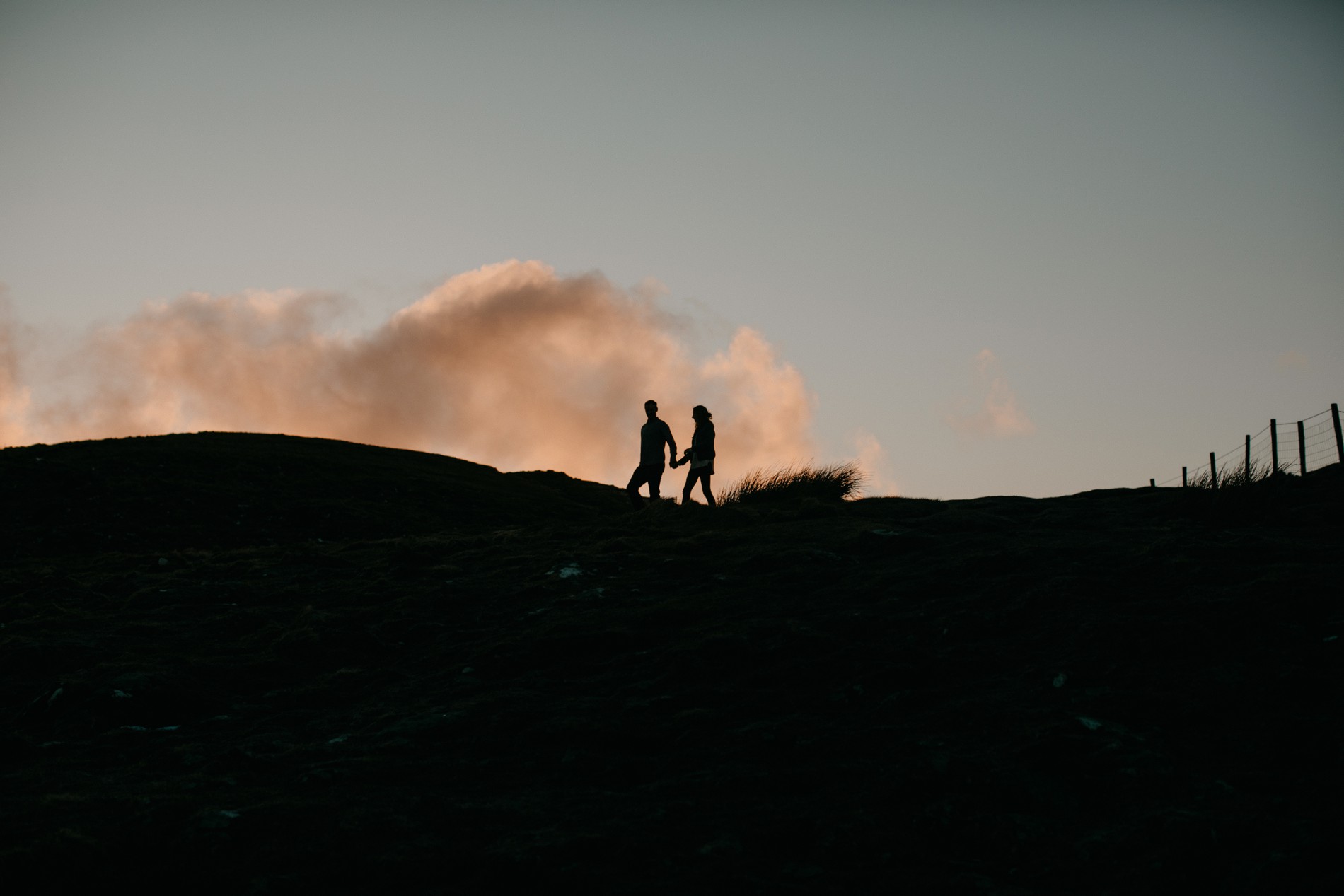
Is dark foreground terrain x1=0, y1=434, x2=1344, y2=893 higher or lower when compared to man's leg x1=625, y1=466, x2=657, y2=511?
lower

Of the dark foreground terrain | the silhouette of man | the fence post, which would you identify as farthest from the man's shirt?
the fence post

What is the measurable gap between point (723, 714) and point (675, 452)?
10.9 m

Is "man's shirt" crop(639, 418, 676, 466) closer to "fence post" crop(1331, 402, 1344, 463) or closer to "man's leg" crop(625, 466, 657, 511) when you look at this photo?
"man's leg" crop(625, 466, 657, 511)

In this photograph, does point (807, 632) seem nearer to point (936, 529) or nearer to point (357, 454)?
point (936, 529)

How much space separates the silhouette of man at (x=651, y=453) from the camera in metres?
17.5

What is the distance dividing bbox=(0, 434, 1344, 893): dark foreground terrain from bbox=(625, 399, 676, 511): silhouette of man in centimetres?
495

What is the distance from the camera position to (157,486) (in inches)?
1008

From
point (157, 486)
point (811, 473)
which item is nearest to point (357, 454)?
point (157, 486)

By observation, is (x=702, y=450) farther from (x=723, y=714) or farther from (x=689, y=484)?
(x=723, y=714)

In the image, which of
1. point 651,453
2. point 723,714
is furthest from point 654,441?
point 723,714

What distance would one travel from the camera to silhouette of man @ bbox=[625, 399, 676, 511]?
17531 mm

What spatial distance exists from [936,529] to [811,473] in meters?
7.98

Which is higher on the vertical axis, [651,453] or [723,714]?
[651,453]

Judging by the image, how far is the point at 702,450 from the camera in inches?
687
